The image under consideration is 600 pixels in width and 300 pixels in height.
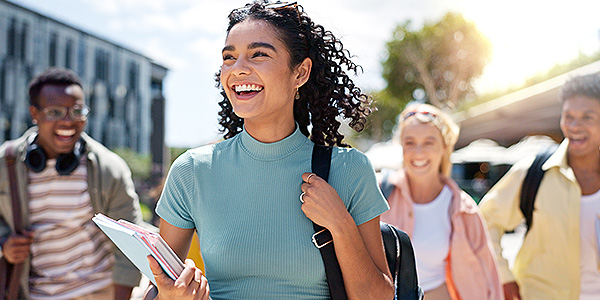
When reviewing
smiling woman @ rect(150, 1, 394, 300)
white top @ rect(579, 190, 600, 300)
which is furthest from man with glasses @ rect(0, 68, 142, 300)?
white top @ rect(579, 190, 600, 300)

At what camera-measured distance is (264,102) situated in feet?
5.86

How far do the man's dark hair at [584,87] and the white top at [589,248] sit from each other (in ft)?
2.24

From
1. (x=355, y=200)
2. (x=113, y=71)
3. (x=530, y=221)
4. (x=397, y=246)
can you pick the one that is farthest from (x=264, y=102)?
(x=113, y=71)

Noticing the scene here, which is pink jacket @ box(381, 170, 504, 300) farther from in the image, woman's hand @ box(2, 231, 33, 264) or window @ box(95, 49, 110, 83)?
window @ box(95, 49, 110, 83)

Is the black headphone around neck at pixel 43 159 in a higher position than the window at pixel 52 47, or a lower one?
lower

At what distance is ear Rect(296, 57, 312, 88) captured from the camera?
191cm

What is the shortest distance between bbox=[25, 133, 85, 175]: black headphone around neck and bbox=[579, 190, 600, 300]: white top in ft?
11.2

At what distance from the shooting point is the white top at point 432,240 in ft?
10.6

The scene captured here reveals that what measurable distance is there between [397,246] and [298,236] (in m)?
0.47

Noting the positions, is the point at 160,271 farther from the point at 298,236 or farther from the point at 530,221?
the point at 530,221

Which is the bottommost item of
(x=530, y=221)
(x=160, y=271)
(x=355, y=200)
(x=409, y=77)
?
(x=530, y=221)

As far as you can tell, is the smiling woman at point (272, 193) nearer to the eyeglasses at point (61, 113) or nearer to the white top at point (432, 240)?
the white top at point (432, 240)

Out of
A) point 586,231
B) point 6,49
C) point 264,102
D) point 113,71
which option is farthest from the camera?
point 113,71

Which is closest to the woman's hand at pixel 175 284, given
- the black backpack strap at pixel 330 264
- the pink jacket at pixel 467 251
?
the black backpack strap at pixel 330 264
